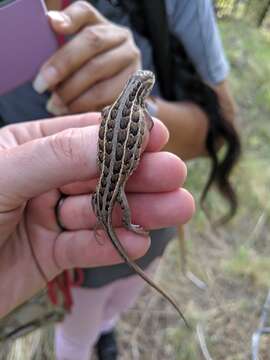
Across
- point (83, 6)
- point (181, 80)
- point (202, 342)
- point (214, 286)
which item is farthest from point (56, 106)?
point (214, 286)

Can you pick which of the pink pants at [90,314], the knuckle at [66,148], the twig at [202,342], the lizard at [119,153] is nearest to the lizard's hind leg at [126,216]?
the lizard at [119,153]

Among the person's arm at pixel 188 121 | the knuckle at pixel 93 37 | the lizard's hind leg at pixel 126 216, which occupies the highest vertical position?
the knuckle at pixel 93 37

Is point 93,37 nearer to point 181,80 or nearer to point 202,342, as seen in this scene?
point 181,80

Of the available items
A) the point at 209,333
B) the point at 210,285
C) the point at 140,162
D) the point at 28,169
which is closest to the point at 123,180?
the point at 140,162

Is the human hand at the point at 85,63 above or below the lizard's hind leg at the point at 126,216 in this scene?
above

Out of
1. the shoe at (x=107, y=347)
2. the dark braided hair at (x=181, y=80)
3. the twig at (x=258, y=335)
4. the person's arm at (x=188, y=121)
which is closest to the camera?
the twig at (x=258, y=335)

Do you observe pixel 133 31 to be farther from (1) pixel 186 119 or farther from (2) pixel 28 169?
(2) pixel 28 169

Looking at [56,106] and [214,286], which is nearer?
[56,106]

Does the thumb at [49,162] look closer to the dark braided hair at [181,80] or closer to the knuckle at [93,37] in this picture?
the knuckle at [93,37]
